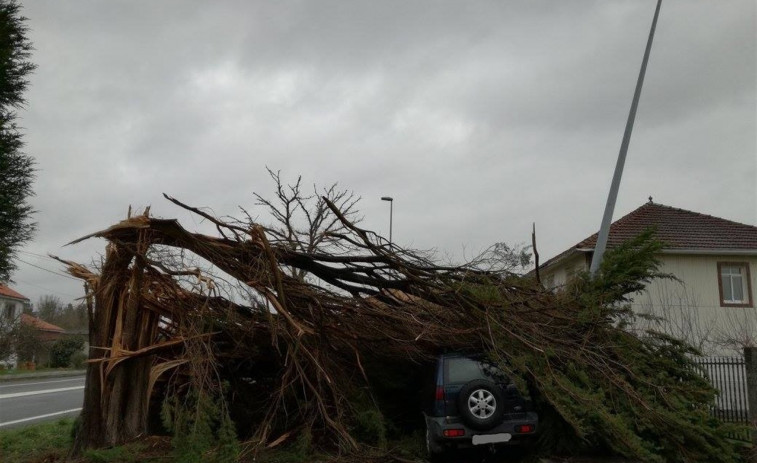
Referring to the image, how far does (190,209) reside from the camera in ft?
28.1

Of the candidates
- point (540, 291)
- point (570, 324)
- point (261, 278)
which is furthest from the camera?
point (540, 291)

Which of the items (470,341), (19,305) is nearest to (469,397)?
(470,341)

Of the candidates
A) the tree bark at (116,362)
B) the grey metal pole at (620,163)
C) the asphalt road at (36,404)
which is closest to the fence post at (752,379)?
the grey metal pole at (620,163)

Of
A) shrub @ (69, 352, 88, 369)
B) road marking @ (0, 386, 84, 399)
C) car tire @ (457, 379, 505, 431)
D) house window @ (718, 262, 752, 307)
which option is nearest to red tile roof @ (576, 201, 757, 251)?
house window @ (718, 262, 752, 307)

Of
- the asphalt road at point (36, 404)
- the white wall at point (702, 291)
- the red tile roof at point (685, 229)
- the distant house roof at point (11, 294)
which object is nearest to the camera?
the asphalt road at point (36, 404)

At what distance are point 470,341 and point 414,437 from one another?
1634mm

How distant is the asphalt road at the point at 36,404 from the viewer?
47.9ft

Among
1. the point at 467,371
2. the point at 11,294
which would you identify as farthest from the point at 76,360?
the point at 467,371

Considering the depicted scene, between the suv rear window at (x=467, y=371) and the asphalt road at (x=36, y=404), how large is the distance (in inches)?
403

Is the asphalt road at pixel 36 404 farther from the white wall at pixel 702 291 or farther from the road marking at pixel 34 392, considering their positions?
the white wall at pixel 702 291

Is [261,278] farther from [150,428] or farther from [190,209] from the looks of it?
[150,428]

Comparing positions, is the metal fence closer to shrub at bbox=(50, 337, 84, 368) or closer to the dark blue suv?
the dark blue suv

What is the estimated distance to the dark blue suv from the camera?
779 cm

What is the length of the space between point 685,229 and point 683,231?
0.81 feet
